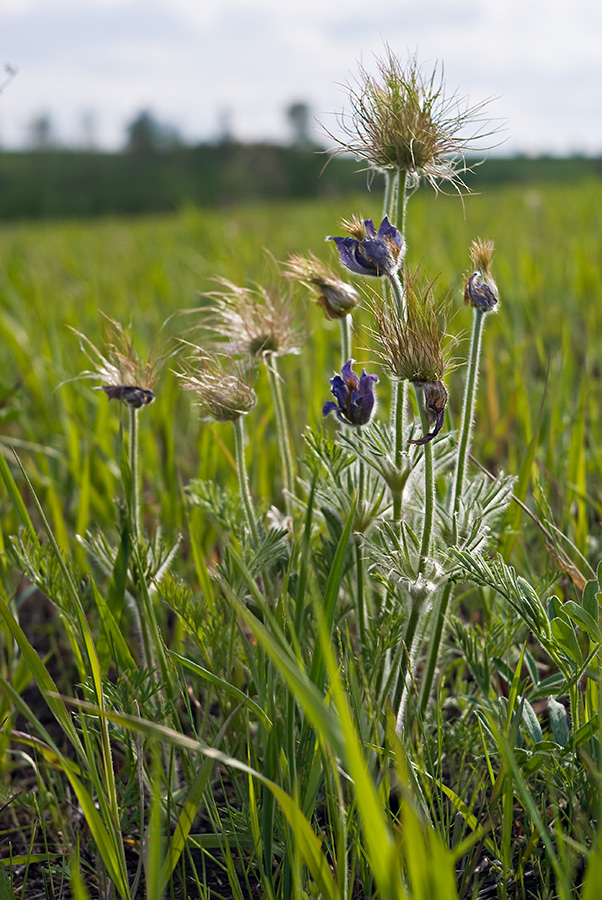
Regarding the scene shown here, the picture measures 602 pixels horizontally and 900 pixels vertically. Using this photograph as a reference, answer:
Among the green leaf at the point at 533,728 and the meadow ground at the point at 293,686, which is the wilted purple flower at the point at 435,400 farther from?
the green leaf at the point at 533,728

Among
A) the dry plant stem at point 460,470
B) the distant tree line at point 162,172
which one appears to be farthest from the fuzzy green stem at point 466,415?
the distant tree line at point 162,172

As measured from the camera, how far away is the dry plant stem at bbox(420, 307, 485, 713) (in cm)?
119

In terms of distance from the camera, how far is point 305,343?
6.93 ft

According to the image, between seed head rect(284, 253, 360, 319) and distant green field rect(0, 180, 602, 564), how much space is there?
3.8 inches

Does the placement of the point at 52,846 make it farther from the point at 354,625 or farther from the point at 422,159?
the point at 422,159

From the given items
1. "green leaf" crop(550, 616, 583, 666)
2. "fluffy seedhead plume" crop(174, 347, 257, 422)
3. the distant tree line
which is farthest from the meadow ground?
the distant tree line

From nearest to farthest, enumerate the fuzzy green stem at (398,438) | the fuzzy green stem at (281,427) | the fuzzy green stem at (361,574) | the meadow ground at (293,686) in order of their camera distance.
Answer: the meadow ground at (293,686) < the fuzzy green stem at (398,438) < the fuzzy green stem at (361,574) < the fuzzy green stem at (281,427)

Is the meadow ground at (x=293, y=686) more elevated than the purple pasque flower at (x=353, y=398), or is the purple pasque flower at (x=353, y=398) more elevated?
the purple pasque flower at (x=353, y=398)

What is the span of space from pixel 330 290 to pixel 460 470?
0.36m

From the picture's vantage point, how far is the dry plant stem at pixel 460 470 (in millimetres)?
1190

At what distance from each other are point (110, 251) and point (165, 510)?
20.3 feet

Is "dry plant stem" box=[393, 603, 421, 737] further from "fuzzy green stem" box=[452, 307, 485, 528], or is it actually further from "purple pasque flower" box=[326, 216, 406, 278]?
"purple pasque flower" box=[326, 216, 406, 278]

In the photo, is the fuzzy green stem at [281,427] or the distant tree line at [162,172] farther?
the distant tree line at [162,172]

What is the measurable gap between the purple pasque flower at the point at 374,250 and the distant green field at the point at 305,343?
0.21 feet
